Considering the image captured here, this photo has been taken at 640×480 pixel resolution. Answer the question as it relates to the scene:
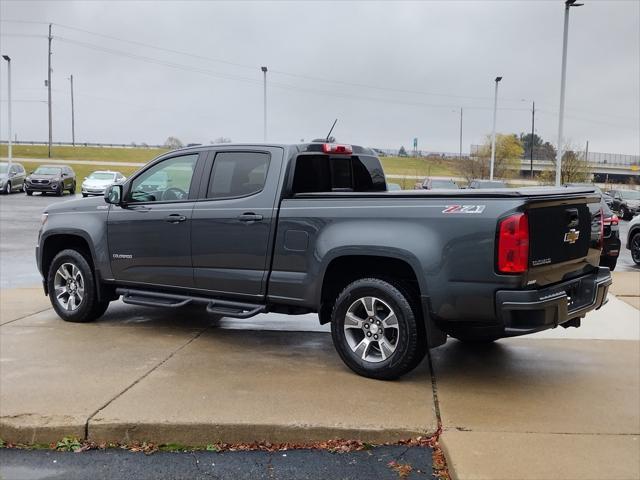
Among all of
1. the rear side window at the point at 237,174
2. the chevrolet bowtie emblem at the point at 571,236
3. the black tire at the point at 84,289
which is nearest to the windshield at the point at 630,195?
the chevrolet bowtie emblem at the point at 571,236

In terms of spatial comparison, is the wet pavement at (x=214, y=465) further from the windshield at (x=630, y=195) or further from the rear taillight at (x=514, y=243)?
the windshield at (x=630, y=195)

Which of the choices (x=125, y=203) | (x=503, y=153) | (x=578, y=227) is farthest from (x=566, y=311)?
(x=503, y=153)

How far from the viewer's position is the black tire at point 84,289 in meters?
7.14

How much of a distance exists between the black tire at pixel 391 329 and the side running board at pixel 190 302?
86 centimetres

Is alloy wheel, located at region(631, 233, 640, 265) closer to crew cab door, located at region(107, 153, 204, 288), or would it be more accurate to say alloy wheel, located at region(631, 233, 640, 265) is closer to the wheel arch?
crew cab door, located at region(107, 153, 204, 288)

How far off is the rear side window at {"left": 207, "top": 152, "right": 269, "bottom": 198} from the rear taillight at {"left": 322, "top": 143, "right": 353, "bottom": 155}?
563 mm

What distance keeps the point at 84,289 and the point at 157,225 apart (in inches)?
52.3

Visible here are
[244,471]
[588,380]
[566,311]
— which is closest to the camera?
[244,471]

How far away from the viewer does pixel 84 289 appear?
283 inches

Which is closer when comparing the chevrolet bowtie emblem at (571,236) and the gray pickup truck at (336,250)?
the gray pickup truck at (336,250)

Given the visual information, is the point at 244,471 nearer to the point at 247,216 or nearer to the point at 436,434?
the point at 436,434

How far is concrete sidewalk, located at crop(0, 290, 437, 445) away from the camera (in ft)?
14.1

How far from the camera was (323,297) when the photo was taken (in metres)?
5.70

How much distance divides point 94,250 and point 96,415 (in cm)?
296
